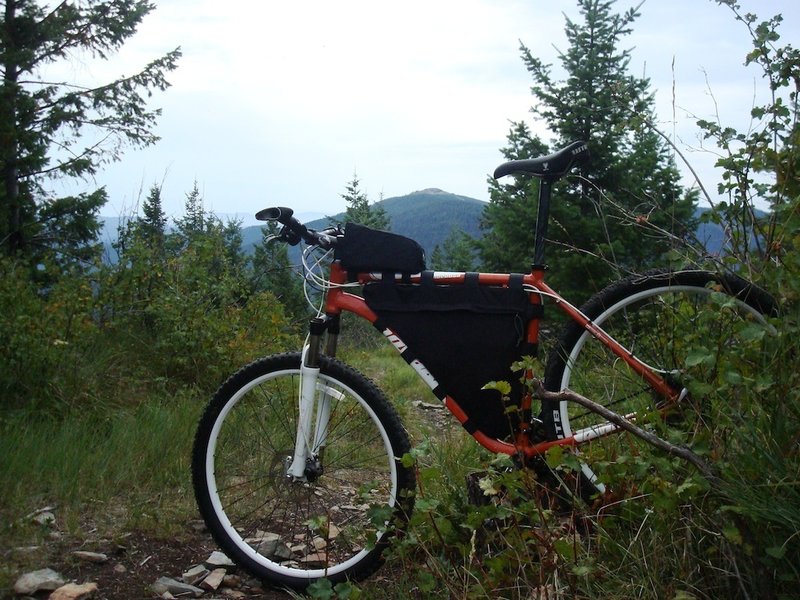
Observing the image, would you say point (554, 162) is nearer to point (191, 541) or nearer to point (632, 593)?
point (632, 593)

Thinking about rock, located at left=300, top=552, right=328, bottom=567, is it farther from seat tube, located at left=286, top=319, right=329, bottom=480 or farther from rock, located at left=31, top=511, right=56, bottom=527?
rock, located at left=31, top=511, right=56, bottom=527

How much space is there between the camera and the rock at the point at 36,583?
2.53 meters

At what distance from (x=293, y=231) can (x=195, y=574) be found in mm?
1325

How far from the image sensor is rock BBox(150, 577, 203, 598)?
267cm

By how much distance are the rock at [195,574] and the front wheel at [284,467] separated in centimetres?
13

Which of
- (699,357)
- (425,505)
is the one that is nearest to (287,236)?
(425,505)

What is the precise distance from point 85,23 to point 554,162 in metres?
16.0

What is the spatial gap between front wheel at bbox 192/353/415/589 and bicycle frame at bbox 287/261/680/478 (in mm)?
53

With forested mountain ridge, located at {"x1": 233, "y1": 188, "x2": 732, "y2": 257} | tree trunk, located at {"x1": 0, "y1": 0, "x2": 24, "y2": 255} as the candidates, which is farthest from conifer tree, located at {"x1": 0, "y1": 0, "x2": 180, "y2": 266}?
forested mountain ridge, located at {"x1": 233, "y1": 188, "x2": 732, "y2": 257}

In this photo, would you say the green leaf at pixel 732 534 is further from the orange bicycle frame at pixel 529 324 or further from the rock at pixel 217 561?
the rock at pixel 217 561

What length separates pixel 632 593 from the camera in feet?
6.17

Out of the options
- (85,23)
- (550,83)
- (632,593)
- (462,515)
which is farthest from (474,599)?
(85,23)

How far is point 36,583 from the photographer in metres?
2.55

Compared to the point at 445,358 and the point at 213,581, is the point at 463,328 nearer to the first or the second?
the point at 445,358
